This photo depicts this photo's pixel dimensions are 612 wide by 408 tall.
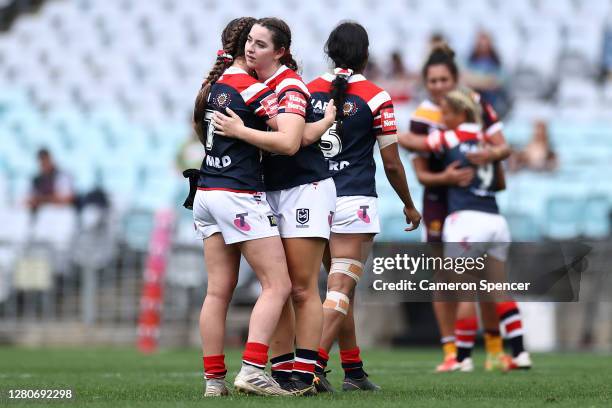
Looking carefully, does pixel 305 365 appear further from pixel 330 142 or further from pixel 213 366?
pixel 330 142

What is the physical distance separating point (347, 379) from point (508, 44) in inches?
489

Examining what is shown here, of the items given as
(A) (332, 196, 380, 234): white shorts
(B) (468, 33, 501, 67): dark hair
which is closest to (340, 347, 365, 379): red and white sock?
(A) (332, 196, 380, 234): white shorts

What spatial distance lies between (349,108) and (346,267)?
819mm

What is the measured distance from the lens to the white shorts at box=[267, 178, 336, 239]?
536 cm

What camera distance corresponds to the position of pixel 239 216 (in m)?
5.17

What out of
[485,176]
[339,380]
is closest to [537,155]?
[485,176]

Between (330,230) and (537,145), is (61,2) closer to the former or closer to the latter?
(537,145)

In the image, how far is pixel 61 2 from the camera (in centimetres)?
1964

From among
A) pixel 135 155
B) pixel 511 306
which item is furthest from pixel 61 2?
pixel 511 306

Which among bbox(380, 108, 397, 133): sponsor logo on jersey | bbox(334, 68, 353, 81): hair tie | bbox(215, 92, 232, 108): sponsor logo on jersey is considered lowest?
bbox(380, 108, 397, 133): sponsor logo on jersey

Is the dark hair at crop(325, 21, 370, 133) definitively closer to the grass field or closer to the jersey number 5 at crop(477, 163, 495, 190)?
the grass field

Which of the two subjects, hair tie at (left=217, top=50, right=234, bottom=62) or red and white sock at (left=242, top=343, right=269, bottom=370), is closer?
red and white sock at (left=242, top=343, right=269, bottom=370)

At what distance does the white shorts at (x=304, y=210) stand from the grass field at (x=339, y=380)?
0.78 m

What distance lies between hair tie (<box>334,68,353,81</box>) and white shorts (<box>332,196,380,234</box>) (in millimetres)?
626
